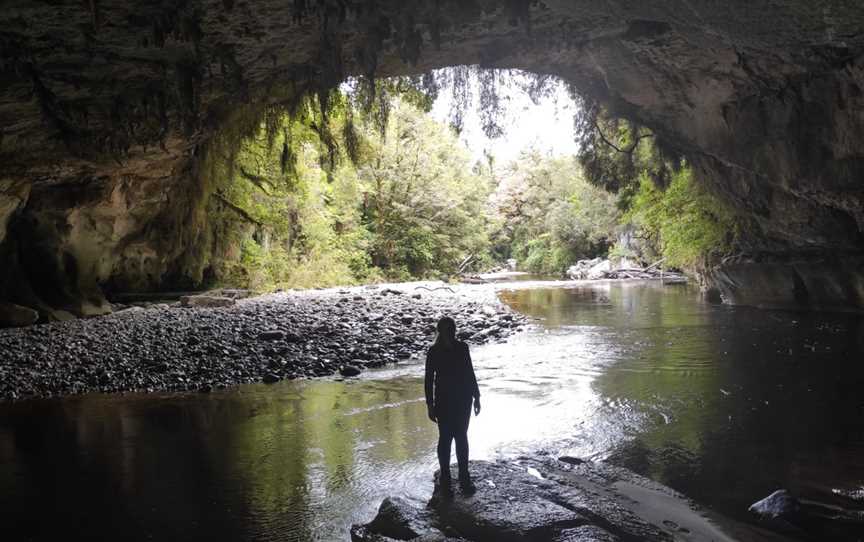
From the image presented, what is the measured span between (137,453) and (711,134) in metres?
11.8

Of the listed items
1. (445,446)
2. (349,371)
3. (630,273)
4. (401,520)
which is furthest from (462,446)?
(630,273)

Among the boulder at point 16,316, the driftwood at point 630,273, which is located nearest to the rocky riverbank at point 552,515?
the boulder at point 16,316

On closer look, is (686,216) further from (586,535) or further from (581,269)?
(581,269)

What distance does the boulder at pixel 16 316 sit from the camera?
13.1 metres

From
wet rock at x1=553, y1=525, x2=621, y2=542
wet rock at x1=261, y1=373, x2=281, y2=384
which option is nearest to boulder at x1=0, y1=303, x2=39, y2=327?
wet rock at x1=261, y1=373, x2=281, y2=384

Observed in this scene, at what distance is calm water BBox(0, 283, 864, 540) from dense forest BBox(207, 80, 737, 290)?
5.79 meters

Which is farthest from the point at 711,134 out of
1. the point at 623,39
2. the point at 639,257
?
the point at 639,257

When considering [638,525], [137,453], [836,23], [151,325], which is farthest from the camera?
[151,325]

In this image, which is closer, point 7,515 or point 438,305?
point 7,515

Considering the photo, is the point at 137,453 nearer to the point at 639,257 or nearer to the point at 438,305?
the point at 438,305

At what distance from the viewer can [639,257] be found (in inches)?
1737

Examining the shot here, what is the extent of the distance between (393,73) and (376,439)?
275 inches

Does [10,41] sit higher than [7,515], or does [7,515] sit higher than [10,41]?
[10,41]

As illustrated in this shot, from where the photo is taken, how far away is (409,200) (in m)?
36.9
